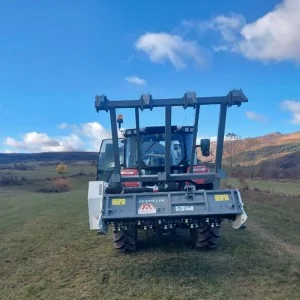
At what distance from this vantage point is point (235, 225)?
7090mm

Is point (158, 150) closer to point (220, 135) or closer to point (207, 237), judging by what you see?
point (220, 135)

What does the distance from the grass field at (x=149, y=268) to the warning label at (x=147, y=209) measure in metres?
1.09

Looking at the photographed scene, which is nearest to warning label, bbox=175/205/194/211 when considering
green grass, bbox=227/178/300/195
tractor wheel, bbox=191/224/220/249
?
tractor wheel, bbox=191/224/220/249

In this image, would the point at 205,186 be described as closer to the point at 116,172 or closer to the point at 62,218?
the point at 116,172

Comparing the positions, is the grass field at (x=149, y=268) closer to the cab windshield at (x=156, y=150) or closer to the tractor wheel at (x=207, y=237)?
the tractor wheel at (x=207, y=237)

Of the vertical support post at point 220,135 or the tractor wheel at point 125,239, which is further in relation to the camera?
the tractor wheel at point 125,239

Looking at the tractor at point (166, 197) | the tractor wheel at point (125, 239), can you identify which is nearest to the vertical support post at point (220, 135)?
the tractor at point (166, 197)

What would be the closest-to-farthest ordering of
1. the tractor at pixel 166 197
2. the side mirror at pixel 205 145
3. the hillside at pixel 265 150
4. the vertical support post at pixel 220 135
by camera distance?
the tractor at pixel 166 197
the vertical support post at pixel 220 135
the side mirror at pixel 205 145
the hillside at pixel 265 150

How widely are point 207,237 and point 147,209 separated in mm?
1780

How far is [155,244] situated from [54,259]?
2295 mm

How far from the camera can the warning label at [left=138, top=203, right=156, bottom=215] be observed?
7098 mm

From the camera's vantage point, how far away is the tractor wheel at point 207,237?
26.7 feet

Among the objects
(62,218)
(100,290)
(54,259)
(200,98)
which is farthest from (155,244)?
(62,218)

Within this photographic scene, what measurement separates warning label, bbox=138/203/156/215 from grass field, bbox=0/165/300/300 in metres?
1.09
